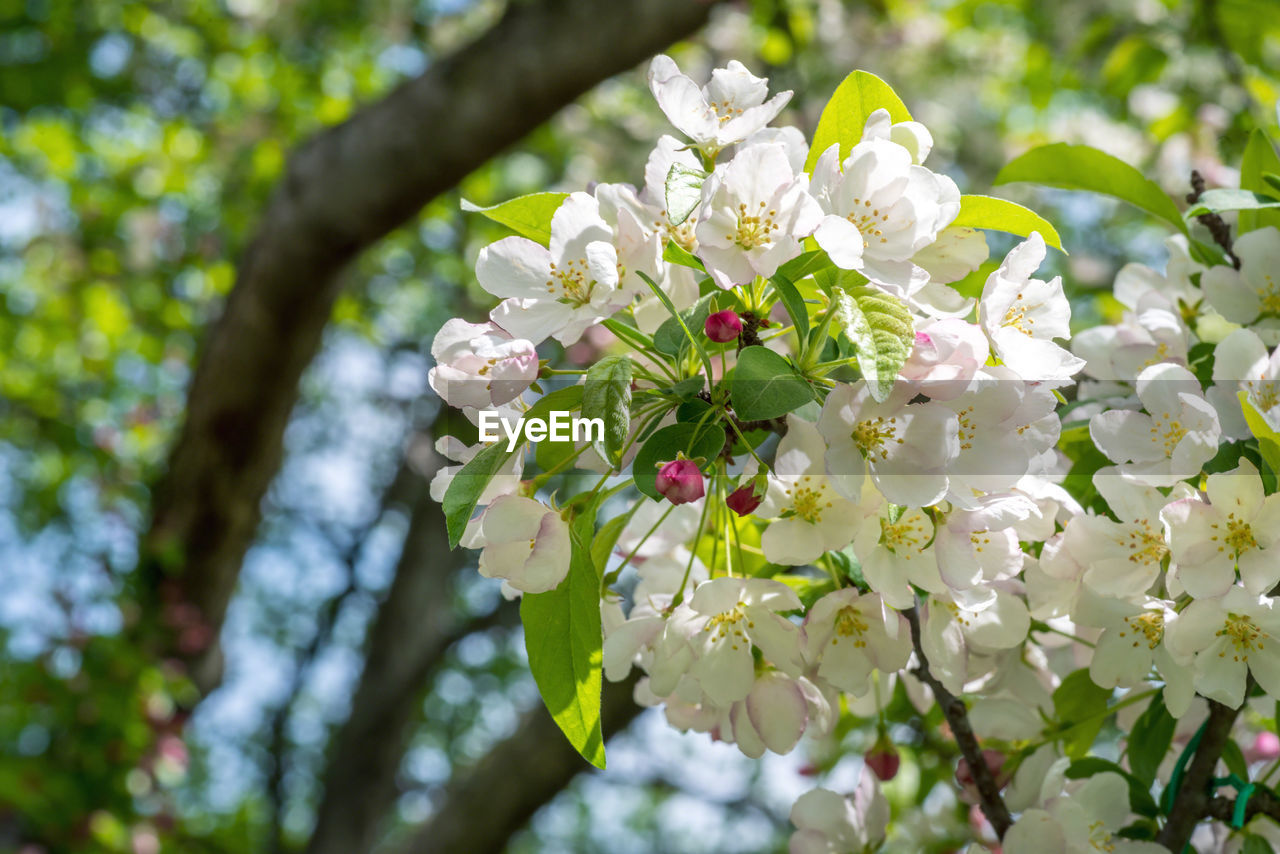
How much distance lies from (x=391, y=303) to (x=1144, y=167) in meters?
3.69

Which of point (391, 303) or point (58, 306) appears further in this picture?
point (391, 303)

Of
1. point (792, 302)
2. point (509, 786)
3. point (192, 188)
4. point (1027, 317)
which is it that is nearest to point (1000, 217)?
point (1027, 317)

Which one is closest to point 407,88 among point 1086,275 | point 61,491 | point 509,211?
point 509,211

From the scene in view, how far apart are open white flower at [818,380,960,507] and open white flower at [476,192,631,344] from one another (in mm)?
157

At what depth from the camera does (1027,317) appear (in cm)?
71

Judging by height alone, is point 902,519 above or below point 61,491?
above

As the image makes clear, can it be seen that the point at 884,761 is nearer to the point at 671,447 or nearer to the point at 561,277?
the point at 671,447

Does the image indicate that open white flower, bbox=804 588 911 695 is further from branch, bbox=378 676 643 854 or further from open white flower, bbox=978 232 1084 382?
branch, bbox=378 676 643 854

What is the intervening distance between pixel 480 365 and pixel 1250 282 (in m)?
0.65

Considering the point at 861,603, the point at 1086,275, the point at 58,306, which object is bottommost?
the point at 1086,275

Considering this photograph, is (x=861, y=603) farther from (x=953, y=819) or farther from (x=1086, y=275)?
(x=1086, y=275)

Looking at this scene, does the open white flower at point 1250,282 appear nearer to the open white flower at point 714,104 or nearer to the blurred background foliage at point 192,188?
the open white flower at point 714,104

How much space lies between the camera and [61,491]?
13.8ft

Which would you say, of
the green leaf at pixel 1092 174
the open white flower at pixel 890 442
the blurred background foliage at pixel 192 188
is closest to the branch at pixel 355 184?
the blurred background foliage at pixel 192 188
